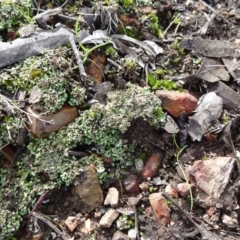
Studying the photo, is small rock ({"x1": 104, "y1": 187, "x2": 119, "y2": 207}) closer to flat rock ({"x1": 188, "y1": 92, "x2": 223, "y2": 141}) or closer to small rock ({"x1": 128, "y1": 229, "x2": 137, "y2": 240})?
small rock ({"x1": 128, "y1": 229, "x2": 137, "y2": 240})

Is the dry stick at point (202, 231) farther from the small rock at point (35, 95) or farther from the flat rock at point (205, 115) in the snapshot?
the small rock at point (35, 95)

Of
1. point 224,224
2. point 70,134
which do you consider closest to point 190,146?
point 224,224

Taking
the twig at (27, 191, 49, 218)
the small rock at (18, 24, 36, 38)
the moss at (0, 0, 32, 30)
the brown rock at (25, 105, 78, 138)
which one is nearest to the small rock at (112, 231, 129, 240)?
the twig at (27, 191, 49, 218)

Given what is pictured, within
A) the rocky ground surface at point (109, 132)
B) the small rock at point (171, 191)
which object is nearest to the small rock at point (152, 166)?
the rocky ground surface at point (109, 132)

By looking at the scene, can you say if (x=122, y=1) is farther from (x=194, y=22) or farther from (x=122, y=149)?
(x=122, y=149)

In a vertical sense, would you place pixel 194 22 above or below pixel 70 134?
above

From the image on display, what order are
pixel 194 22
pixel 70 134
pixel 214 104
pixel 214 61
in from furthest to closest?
pixel 194 22, pixel 214 61, pixel 214 104, pixel 70 134
